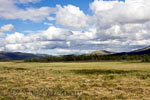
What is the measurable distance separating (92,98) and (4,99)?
342 inches

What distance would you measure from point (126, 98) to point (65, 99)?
625 centimetres

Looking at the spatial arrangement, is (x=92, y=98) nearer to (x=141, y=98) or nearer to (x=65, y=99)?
(x=65, y=99)

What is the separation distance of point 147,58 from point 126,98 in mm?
156843

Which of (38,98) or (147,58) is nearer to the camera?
(38,98)

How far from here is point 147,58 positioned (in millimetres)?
158500

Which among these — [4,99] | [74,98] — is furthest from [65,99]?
[4,99]

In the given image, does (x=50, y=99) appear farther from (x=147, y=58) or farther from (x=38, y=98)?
(x=147, y=58)

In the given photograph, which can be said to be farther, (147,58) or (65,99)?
(147,58)

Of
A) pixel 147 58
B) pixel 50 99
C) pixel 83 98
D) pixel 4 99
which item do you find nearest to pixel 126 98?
pixel 83 98

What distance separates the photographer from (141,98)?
53.4ft

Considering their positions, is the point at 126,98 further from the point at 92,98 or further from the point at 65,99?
the point at 65,99

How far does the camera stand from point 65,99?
15844 mm

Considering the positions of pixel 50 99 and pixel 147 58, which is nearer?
pixel 50 99

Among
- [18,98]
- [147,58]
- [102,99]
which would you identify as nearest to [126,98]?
[102,99]
